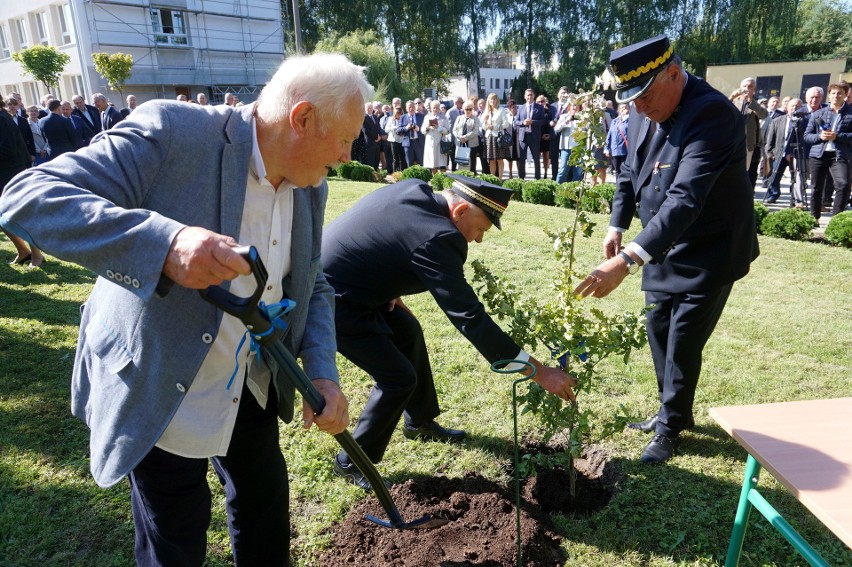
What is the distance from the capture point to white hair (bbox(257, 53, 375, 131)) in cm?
159

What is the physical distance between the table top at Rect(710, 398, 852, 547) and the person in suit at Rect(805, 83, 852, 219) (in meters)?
8.48

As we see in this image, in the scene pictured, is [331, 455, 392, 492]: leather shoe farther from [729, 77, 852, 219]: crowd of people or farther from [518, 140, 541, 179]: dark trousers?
[518, 140, 541, 179]: dark trousers

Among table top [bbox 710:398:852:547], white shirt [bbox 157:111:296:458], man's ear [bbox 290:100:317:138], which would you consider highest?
man's ear [bbox 290:100:317:138]

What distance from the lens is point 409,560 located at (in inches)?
106

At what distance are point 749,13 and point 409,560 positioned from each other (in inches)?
1811

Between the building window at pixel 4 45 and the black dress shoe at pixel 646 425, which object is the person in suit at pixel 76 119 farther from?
the building window at pixel 4 45

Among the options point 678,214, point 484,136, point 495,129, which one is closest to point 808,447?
point 678,214

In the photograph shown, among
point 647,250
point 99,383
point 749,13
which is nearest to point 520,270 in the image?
point 647,250

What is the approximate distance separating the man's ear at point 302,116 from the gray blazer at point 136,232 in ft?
0.53

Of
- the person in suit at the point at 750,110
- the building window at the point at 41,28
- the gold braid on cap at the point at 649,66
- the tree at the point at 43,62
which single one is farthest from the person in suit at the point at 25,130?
the building window at the point at 41,28

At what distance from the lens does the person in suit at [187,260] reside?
49.7 inches

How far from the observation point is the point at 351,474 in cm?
332

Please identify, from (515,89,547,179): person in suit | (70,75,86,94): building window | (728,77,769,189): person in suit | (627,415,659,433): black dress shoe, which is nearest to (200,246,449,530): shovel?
(627,415,659,433): black dress shoe

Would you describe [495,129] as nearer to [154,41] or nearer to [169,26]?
[154,41]
